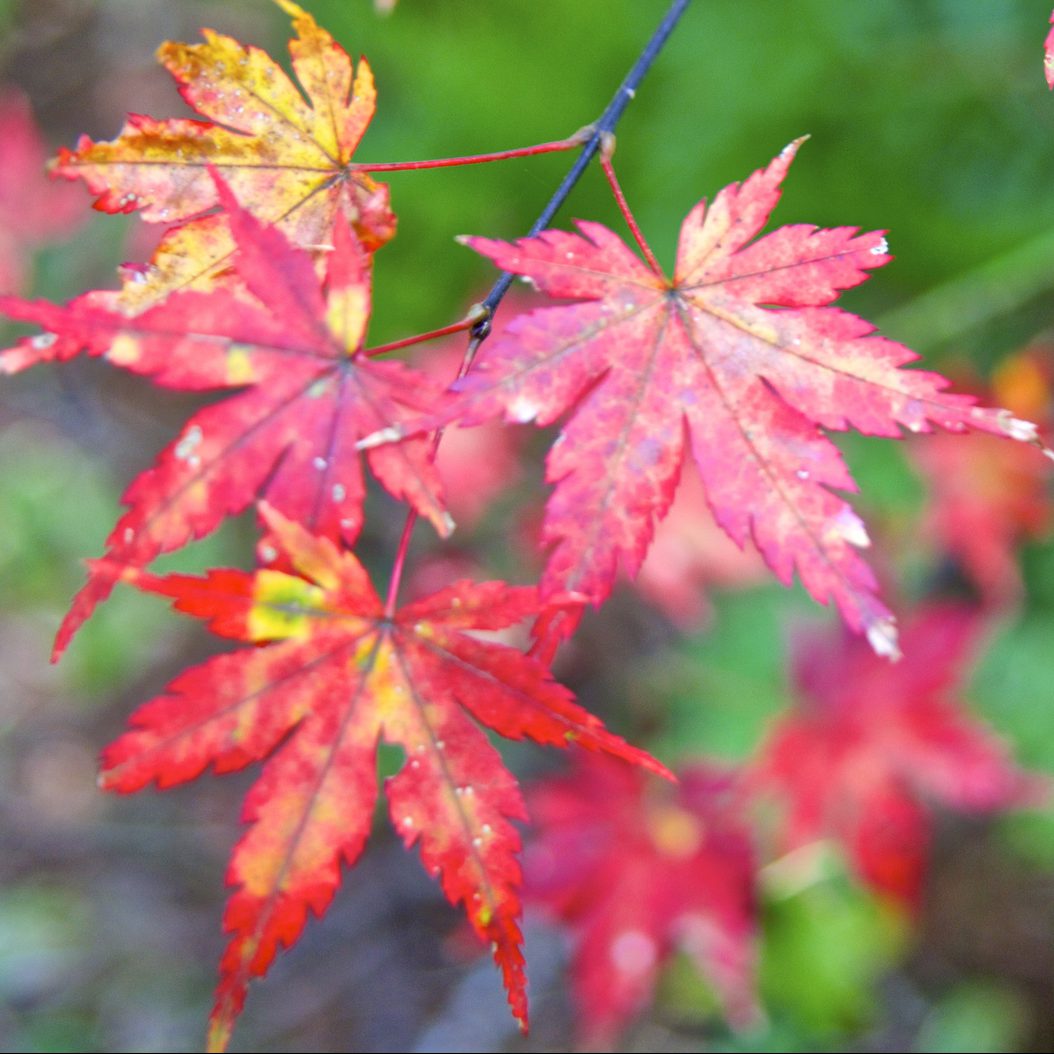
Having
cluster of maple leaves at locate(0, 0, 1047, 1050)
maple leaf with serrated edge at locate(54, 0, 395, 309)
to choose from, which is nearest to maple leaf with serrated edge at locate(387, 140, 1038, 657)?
cluster of maple leaves at locate(0, 0, 1047, 1050)

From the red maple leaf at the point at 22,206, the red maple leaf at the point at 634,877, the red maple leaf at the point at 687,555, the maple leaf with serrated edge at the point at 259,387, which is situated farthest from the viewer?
the red maple leaf at the point at 22,206

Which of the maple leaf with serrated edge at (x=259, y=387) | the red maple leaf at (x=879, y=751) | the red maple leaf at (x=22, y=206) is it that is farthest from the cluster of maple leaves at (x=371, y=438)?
the red maple leaf at (x=22, y=206)

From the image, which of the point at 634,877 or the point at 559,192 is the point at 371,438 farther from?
the point at 634,877

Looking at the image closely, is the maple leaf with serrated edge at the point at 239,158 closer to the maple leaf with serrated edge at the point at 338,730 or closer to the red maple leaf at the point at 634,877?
the maple leaf with serrated edge at the point at 338,730

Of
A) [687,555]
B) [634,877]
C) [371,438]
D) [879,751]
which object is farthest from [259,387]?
[687,555]

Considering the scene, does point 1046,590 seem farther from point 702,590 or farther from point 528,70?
point 528,70

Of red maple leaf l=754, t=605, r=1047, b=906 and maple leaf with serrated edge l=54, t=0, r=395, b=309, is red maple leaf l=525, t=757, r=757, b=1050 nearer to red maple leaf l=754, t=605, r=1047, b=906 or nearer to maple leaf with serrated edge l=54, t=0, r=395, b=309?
red maple leaf l=754, t=605, r=1047, b=906

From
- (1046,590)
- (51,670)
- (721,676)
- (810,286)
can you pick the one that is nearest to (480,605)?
(810,286)
